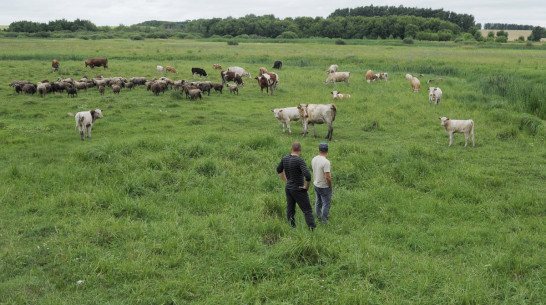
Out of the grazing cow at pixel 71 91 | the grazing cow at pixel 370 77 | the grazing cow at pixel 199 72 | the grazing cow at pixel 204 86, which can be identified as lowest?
the grazing cow at pixel 71 91

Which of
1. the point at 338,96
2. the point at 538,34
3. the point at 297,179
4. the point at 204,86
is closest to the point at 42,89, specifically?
the point at 204,86

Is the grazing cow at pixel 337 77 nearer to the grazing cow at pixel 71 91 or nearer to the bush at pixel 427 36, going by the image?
the grazing cow at pixel 71 91

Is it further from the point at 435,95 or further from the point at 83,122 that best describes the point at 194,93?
the point at 435,95

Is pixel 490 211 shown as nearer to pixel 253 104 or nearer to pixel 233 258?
pixel 233 258

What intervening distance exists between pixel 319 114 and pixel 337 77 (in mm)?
13732

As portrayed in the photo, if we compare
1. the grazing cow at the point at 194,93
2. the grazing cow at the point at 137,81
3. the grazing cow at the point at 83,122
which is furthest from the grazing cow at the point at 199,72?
the grazing cow at the point at 83,122

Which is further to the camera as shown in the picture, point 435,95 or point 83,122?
point 435,95

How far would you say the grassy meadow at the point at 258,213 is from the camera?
6.43 m

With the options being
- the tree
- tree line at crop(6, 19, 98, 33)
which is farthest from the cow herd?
the tree

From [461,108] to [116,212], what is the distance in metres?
17.8

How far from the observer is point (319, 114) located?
15.4m

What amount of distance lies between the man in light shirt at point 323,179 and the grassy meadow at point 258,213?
1.57ft

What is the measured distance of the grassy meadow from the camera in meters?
6.43

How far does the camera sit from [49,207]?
9.28 metres
